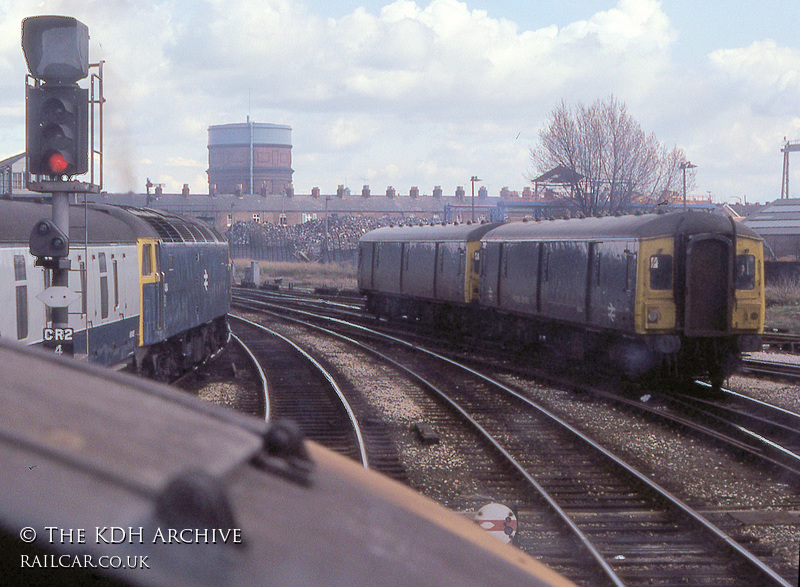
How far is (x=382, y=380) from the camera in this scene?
57.5 feet

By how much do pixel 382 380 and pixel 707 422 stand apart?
6560 mm

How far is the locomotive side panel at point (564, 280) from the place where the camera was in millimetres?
17438

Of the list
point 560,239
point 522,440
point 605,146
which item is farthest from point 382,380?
point 605,146

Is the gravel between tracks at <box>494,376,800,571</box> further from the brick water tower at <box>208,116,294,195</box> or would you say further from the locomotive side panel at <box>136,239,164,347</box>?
the brick water tower at <box>208,116,294,195</box>

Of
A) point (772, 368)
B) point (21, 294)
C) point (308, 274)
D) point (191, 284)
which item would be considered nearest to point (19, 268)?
point (21, 294)

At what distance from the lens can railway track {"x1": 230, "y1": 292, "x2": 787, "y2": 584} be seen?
6930 mm

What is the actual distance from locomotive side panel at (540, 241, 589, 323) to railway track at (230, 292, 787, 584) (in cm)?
358

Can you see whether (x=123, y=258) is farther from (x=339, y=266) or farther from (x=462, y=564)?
(x=339, y=266)

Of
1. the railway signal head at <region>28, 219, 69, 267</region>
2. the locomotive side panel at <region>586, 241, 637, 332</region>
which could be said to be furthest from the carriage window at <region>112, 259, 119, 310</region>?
the locomotive side panel at <region>586, 241, 637, 332</region>

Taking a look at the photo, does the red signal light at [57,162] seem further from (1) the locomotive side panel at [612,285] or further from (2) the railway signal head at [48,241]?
(1) the locomotive side panel at [612,285]

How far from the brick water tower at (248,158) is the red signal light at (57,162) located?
10232 centimetres

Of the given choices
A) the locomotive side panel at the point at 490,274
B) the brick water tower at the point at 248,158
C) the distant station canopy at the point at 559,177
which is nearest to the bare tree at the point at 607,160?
the distant station canopy at the point at 559,177

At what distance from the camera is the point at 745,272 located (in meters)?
16.0

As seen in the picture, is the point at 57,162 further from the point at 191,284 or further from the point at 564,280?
the point at 564,280
